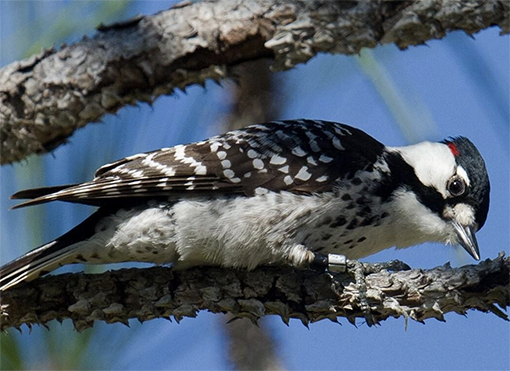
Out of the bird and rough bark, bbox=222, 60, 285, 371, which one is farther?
the bird

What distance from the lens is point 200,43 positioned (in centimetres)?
234

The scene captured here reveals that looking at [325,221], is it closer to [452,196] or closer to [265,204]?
[265,204]

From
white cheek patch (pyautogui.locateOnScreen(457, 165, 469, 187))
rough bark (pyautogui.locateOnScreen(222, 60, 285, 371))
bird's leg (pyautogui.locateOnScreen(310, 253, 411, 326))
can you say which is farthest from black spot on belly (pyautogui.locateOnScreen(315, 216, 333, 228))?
white cheek patch (pyautogui.locateOnScreen(457, 165, 469, 187))

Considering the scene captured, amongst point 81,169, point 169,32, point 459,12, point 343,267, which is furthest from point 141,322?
point 459,12

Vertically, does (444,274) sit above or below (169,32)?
below

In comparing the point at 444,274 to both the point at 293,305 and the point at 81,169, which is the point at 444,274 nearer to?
the point at 293,305

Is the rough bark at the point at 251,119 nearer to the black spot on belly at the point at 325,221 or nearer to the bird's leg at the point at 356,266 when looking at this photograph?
the bird's leg at the point at 356,266

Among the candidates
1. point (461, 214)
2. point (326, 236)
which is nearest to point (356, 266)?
point (326, 236)

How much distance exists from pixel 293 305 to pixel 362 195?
0.63 metres

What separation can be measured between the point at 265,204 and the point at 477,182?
0.94 meters

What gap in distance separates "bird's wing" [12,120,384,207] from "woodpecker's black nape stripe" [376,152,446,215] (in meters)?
0.10

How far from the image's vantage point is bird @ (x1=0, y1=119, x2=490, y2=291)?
2719mm

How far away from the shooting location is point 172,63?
235 centimetres

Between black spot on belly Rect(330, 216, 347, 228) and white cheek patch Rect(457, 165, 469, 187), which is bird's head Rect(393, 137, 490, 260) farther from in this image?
black spot on belly Rect(330, 216, 347, 228)
